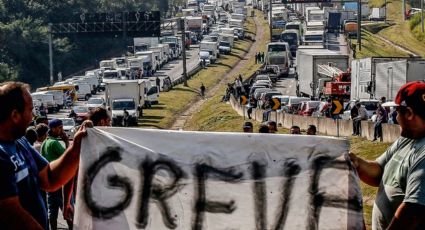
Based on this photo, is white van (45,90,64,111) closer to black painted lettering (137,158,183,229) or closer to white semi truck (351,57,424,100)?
white semi truck (351,57,424,100)

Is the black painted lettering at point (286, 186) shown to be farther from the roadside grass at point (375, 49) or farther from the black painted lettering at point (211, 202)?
the roadside grass at point (375, 49)

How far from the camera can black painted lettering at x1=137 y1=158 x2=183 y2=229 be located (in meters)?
7.78

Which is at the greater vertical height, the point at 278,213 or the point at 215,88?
the point at 278,213

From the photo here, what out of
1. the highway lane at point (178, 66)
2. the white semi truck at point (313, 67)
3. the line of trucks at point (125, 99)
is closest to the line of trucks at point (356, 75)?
the white semi truck at point (313, 67)

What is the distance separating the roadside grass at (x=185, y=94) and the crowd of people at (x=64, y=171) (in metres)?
48.4

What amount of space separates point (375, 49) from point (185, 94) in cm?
2730

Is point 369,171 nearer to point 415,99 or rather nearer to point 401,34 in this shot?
point 415,99

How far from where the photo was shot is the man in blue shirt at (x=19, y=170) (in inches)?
253

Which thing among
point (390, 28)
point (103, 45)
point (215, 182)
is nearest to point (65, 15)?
point (103, 45)

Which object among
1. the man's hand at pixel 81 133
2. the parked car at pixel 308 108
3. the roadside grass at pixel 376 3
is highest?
the man's hand at pixel 81 133

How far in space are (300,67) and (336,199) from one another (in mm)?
63137

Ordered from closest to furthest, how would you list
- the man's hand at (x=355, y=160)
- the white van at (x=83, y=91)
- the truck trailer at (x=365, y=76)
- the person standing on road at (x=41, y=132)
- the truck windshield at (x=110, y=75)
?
the man's hand at (x=355, y=160) → the person standing on road at (x=41, y=132) → the truck trailer at (x=365, y=76) → the white van at (x=83, y=91) → the truck windshield at (x=110, y=75)

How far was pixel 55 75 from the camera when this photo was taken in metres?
110

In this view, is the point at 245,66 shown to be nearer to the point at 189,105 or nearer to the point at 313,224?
the point at 189,105
